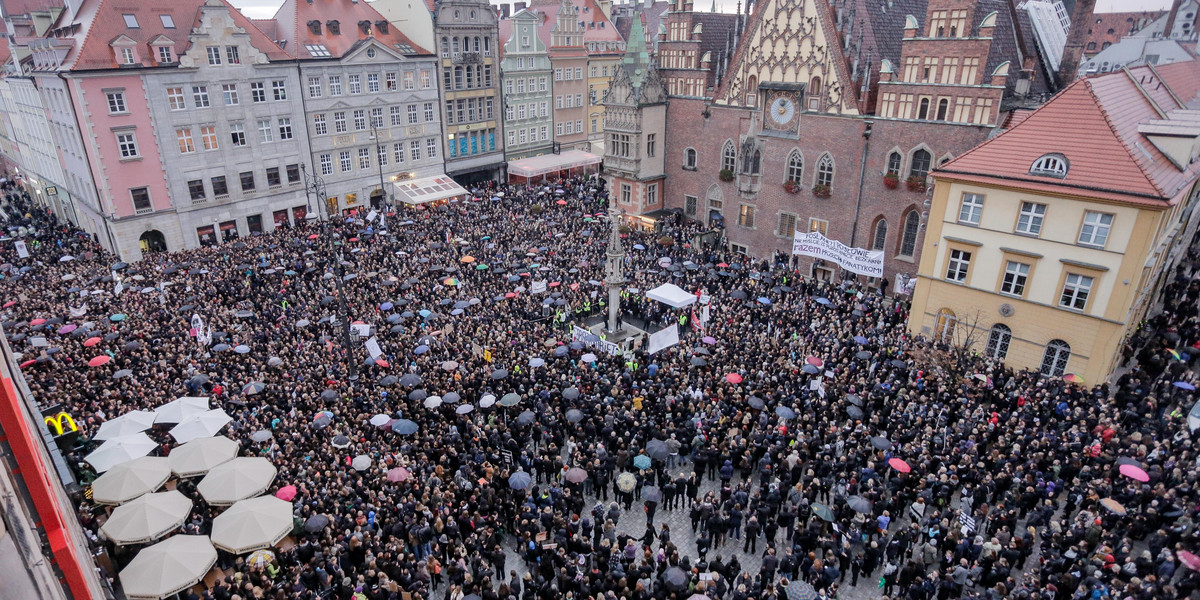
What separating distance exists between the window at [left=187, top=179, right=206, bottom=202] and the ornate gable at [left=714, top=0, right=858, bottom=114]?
116 ft

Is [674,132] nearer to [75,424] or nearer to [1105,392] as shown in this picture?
[1105,392]

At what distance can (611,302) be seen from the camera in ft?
96.2

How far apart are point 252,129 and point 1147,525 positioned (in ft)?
164

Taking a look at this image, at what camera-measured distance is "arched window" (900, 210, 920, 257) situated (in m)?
34.8

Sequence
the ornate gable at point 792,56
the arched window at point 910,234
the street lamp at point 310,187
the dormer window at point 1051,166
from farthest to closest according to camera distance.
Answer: the street lamp at point 310,187 < the ornate gable at point 792,56 < the arched window at point 910,234 < the dormer window at point 1051,166

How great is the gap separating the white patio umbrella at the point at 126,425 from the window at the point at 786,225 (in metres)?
33.9

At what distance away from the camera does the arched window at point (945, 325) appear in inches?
1119

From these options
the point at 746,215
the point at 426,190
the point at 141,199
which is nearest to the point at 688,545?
the point at 746,215

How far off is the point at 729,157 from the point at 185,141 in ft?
116

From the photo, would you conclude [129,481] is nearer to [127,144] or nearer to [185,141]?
[127,144]

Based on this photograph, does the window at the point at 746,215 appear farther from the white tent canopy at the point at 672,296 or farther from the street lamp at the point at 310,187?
the street lamp at the point at 310,187

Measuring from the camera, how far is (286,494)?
56.2 feet

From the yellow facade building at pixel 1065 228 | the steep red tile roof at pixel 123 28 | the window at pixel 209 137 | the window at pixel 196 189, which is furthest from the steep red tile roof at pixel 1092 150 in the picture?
the steep red tile roof at pixel 123 28

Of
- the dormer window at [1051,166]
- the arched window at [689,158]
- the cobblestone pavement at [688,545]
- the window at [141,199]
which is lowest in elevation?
the cobblestone pavement at [688,545]
